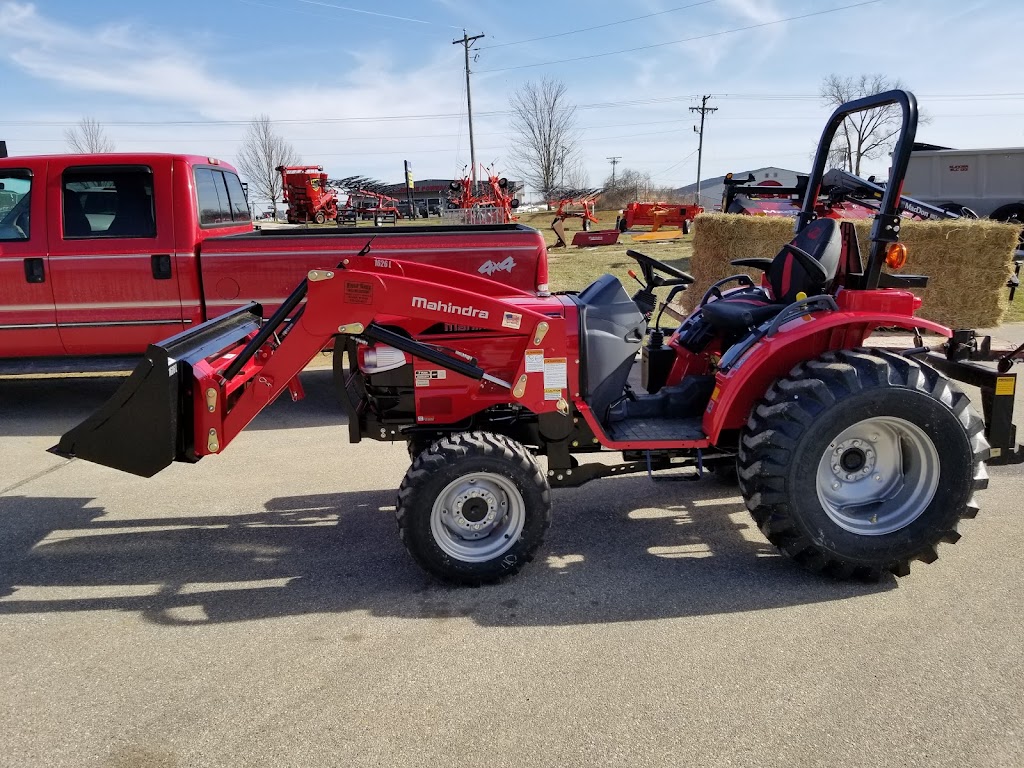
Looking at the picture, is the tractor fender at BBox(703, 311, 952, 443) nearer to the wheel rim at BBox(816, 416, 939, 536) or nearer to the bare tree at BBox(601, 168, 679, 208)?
the wheel rim at BBox(816, 416, 939, 536)

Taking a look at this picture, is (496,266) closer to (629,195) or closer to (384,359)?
(384,359)

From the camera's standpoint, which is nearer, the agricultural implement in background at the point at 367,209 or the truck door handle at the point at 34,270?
the truck door handle at the point at 34,270

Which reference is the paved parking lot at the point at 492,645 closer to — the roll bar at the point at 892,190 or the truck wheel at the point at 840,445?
the truck wheel at the point at 840,445

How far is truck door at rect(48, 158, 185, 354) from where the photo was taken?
6293 millimetres

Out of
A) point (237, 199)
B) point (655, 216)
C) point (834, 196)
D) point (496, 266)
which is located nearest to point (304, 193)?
point (655, 216)

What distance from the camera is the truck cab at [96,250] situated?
6277 millimetres

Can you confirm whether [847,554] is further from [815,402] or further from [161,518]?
[161,518]

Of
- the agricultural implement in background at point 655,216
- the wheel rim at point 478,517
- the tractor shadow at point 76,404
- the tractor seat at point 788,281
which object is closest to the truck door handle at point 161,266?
the tractor shadow at point 76,404

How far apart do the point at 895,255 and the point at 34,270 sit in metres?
6.42

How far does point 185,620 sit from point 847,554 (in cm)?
301

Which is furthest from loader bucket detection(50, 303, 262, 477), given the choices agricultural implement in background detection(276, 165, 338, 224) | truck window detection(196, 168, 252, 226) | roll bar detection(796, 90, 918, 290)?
agricultural implement in background detection(276, 165, 338, 224)

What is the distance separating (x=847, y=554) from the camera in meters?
3.49

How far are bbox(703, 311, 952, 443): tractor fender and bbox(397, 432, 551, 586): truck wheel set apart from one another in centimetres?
98

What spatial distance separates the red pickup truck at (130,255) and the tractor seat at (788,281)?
2591 mm
